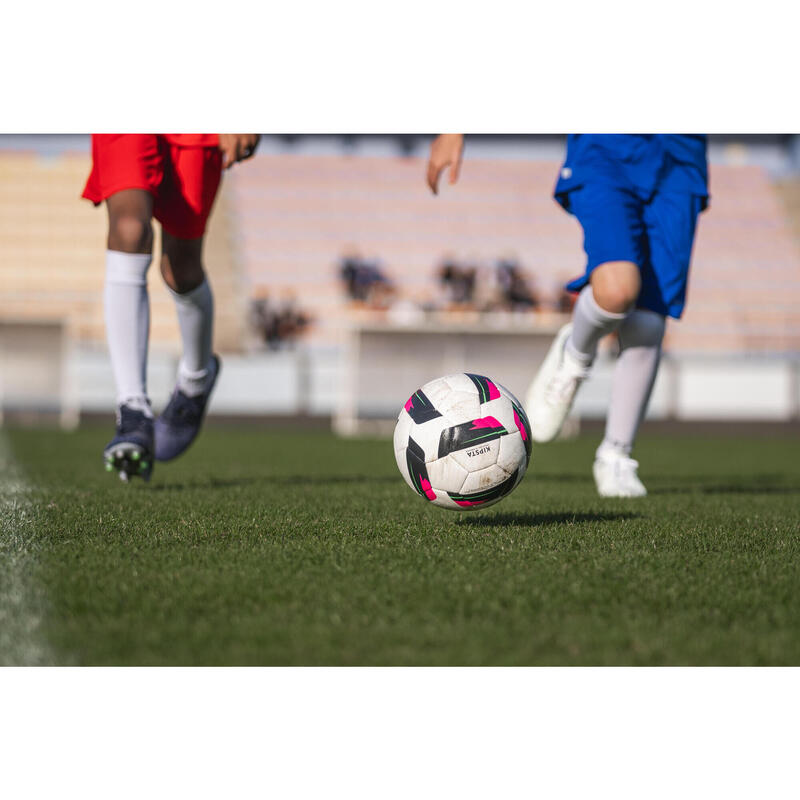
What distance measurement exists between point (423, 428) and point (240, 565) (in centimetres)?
79

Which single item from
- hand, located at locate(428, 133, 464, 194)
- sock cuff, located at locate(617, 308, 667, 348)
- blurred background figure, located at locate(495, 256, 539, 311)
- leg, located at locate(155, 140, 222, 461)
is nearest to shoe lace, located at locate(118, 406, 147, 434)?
leg, located at locate(155, 140, 222, 461)

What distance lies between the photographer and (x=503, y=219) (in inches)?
888

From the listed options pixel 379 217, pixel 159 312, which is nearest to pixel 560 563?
pixel 159 312

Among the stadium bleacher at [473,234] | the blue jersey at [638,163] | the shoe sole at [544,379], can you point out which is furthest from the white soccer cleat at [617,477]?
the stadium bleacher at [473,234]

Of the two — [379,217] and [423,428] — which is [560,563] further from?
[379,217]

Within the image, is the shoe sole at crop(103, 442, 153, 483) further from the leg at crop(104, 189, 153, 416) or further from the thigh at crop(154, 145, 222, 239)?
the thigh at crop(154, 145, 222, 239)

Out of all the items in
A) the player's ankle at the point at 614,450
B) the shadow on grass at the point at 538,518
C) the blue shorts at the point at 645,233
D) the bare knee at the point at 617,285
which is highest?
the blue shorts at the point at 645,233

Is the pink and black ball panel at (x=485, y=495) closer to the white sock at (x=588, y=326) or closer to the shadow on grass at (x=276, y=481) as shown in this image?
the white sock at (x=588, y=326)

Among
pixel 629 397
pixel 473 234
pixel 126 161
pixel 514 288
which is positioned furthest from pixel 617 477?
pixel 473 234

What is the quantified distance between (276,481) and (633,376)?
5.12 ft

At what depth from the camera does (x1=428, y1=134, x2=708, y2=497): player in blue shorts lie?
11.5 feet

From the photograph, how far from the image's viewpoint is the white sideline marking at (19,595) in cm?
143

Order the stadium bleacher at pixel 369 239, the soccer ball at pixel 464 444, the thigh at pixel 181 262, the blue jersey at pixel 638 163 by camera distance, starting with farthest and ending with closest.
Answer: the stadium bleacher at pixel 369 239 → the thigh at pixel 181 262 → the blue jersey at pixel 638 163 → the soccer ball at pixel 464 444

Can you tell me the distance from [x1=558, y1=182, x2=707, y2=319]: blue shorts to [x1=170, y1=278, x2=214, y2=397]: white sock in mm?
1429
